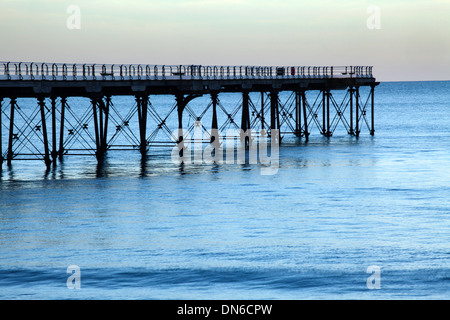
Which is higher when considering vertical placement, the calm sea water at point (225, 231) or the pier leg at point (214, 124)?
the pier leg at point (214, 124)

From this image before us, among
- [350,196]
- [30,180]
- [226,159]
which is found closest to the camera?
[350,196]

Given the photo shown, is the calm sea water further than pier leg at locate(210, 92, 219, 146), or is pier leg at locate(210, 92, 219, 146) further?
pier leg at locate(210, 92, 219, 146)

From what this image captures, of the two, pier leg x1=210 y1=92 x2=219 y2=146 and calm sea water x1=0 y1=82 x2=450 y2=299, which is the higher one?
pier leg x1=210 y1=92 x2=219 y2=146

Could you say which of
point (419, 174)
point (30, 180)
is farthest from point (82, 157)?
point (419, 174)

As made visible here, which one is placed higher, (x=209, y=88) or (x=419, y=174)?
(x=209, y=88)

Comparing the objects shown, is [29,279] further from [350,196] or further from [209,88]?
[209,88]

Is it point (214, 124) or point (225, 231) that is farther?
point (214, 124)

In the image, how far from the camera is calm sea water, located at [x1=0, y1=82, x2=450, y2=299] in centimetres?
2380

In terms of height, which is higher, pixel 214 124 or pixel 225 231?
pixel 214 124

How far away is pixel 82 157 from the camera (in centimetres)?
6203

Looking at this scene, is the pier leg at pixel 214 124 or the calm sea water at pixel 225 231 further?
the pier leg at pixel 214 124

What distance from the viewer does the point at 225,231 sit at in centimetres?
3134

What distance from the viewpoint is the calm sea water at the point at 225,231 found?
23.8m

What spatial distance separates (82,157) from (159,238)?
108 feet
